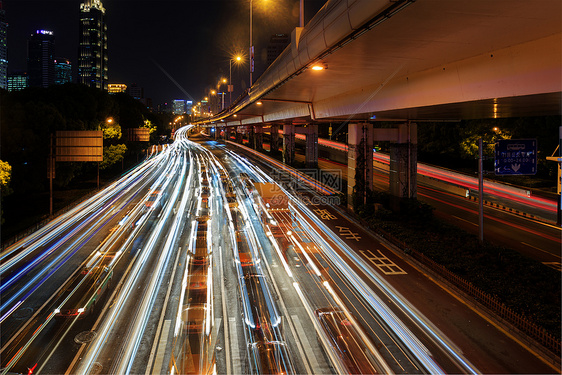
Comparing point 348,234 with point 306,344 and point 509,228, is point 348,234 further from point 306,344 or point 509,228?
point 306,344

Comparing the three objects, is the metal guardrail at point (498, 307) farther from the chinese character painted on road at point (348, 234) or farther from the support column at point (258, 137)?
the support column at point (258, 137)

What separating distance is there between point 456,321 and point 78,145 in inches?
1134

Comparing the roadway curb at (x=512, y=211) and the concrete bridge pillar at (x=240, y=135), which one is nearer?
the roadway curb at (x=512, y=211)

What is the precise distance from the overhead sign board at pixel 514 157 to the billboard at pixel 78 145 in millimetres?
27485

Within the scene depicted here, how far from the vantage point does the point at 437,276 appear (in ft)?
48.0

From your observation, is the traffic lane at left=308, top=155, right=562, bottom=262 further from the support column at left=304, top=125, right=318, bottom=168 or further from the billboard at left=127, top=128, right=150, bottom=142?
the billboard at left=127, top=128, right=150, bottom=142

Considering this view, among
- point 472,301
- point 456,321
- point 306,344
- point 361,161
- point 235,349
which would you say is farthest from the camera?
point 361,161

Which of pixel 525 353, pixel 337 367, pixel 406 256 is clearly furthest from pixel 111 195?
pixel 525 353

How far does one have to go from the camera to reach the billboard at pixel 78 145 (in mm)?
28828

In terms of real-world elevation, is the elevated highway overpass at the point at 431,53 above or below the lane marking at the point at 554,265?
above

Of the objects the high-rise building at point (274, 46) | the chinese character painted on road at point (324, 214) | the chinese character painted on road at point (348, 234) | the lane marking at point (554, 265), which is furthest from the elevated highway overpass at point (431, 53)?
the high-rise building at point (274, 46)

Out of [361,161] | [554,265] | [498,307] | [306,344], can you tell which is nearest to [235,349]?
[306,344]

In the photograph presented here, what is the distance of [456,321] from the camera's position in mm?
11281

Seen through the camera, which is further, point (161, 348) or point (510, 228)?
point (510, 228)
